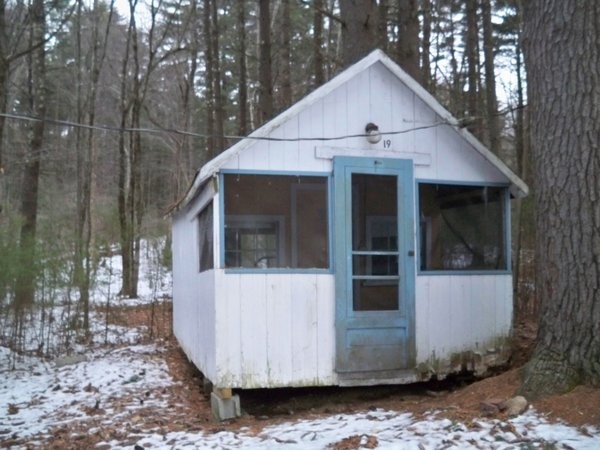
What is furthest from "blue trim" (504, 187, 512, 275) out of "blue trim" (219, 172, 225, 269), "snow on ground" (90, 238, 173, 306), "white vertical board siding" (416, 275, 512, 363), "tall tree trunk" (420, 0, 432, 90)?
"tall tree trunk" (420, 0, 432, 90)

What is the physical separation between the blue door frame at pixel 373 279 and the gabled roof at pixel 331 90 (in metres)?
0.72

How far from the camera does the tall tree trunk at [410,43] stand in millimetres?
11359

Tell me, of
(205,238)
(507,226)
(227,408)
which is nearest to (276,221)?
(205,238)

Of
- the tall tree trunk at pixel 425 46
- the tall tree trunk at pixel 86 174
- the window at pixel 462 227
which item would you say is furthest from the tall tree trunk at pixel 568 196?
the tall tree trunk at pixel 425 46

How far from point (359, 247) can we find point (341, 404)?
1.76m

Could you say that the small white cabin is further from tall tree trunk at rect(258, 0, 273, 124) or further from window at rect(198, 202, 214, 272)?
tall tree trunk at rect(258, 0, 273, 124)

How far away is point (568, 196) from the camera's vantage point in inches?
228

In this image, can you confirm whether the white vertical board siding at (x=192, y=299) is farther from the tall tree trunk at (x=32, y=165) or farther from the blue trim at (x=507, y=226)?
the blue trim at (x=507, y=226)

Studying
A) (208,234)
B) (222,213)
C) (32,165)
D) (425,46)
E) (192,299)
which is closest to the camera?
(222,213)

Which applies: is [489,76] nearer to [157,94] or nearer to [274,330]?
[274,330]

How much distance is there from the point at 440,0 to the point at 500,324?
11.5m

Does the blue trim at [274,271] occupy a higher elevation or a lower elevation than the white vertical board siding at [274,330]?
higher

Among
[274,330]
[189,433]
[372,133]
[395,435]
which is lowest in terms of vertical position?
[189,433]

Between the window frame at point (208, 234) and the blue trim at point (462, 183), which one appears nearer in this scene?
the window frame at point (208, 234)
